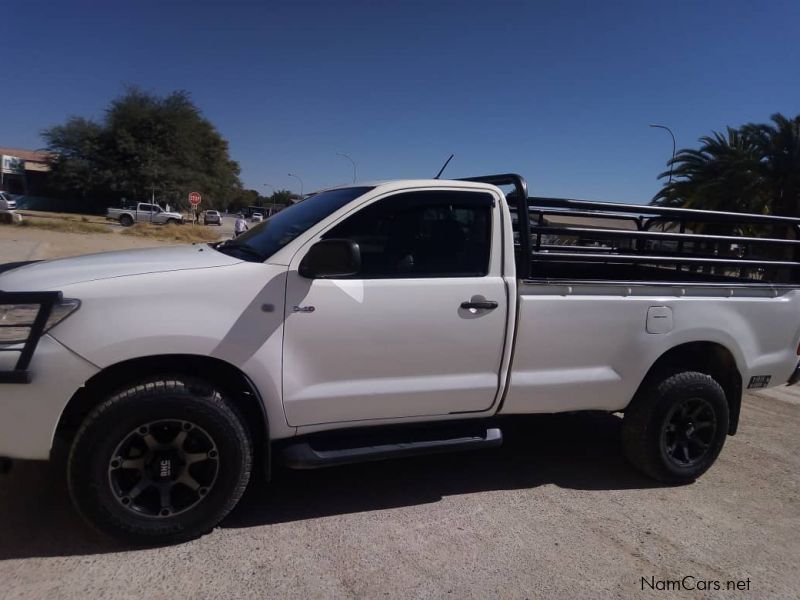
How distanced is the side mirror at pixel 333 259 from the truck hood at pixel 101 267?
0.47 metres

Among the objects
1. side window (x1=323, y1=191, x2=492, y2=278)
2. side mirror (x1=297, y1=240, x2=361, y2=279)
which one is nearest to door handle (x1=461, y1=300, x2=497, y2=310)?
side window (x1=323, y1=191, x2=492, y2=278)

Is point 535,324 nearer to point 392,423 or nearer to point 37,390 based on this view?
point 392,423

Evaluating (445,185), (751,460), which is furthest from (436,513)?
(751,460)

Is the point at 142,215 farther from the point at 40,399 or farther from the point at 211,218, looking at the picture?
the point at 40,399

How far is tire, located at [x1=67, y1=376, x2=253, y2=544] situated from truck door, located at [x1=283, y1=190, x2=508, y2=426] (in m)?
0.40

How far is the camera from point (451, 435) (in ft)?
12.4

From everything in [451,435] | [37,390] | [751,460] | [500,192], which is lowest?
[751,460]

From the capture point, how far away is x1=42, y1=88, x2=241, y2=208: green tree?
52.7 meters

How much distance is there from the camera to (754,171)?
21250 millimetres

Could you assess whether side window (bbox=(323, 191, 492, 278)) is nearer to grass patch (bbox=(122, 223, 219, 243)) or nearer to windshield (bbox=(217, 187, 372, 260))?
windshield (bbox=(217, 187, 372, 260))

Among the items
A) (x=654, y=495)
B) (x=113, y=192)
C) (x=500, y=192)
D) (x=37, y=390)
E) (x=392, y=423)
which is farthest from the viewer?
(x=113, y=192)

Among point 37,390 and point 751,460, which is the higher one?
point 37,390

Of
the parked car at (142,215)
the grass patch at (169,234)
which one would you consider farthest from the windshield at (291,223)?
the parked car at (142,215)

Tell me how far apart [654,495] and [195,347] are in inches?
125
